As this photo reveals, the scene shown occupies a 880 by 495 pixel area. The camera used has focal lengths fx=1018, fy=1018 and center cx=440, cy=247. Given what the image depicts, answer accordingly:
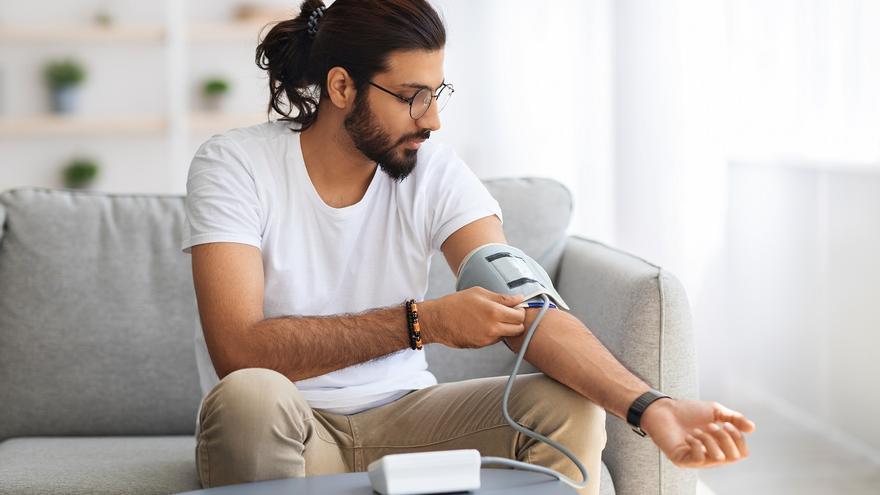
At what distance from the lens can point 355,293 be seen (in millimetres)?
1786

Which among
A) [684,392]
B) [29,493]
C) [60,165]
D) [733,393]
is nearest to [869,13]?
[733,393]

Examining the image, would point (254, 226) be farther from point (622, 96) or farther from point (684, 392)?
point (622, 96)

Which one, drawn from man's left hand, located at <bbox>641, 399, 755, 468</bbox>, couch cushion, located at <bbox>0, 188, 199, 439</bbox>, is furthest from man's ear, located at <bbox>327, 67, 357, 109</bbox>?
man's left hand, located at <bbox>641, 399, 755, 468</bbox>

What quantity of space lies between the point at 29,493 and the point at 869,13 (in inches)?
103

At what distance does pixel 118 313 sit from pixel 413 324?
82 cm

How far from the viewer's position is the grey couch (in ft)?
6.44

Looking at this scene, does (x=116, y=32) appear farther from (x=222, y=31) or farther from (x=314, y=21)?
(x=314, y=21)

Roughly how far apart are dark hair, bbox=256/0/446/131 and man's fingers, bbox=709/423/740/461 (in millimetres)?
879

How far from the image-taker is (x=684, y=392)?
176 centimetres

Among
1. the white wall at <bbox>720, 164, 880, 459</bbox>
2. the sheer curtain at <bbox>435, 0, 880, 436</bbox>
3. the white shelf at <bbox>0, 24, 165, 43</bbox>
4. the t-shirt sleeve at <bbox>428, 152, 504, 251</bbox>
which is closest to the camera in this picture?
the t-shirt sleeve at <bbox>428, 152, 504, 251</bbox>

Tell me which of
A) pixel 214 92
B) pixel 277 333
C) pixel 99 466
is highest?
pixel 214 92

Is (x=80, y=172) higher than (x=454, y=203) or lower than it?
lower

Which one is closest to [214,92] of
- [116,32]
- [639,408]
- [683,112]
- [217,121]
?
[217,121]

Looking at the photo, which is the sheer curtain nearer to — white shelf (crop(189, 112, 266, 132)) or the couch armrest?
white shelf (crop(189, 112, 266, 132))
